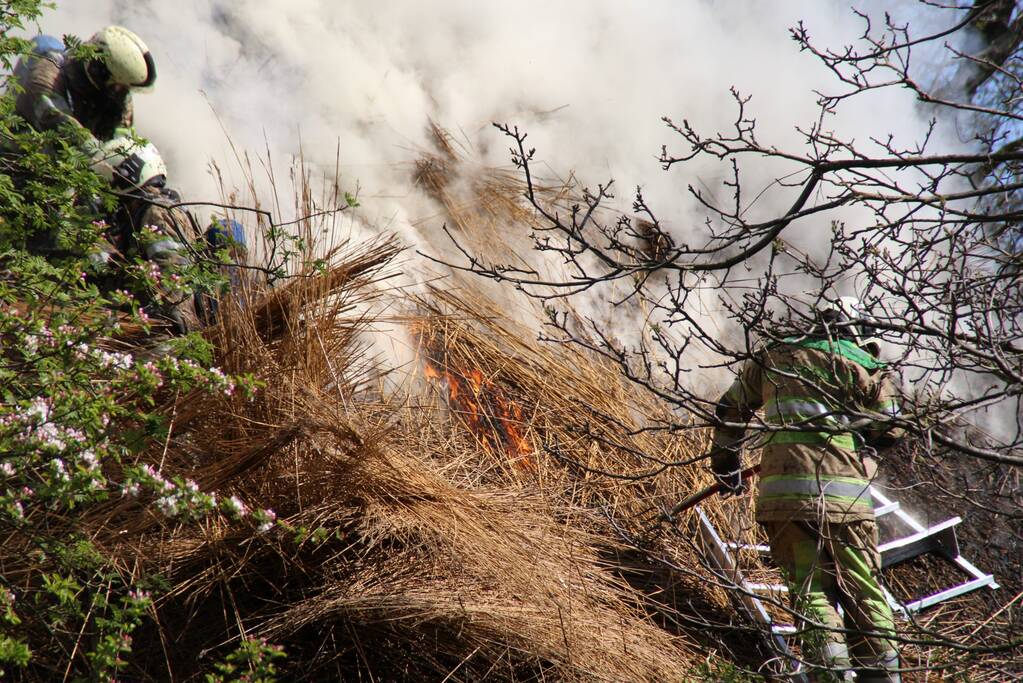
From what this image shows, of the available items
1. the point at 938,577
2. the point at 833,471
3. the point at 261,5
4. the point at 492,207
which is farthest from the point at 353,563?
the point at 261,5

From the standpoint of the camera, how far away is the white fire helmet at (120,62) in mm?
4629

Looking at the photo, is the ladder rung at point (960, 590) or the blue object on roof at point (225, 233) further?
the ladder rung at point (960, 590)

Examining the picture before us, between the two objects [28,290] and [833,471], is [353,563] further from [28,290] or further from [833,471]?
[833,471]

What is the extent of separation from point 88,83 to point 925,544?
198 inches

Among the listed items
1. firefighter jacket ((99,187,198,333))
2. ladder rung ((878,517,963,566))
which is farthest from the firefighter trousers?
firefighter jacket ((99,187,198,333))

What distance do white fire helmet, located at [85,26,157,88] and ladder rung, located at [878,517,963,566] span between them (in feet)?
15.1

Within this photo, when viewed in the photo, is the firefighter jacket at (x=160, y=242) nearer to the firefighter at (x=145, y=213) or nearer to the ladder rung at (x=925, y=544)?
the firefighter at (x=145, y=213)

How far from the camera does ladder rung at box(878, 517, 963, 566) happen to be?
15.7 feet

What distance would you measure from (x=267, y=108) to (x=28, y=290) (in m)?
4.23

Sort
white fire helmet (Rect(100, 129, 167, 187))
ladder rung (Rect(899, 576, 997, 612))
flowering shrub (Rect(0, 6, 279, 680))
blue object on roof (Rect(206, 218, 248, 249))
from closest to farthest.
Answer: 1. flowering shrub (Rect(0, 6, 279, 680))
2. blue object on roof (Rect(206, 218, 248, 249))
3. ladder rung (Rect(899, 576, 997, 612))
4. white fire helmet (Rect(100, 129, 167, 187))

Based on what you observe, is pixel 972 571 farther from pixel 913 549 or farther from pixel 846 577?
pixel 846 577

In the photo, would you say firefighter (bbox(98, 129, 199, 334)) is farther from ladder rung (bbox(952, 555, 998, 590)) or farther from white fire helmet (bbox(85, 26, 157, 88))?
ladder rung (bbox(952, 555, 998, 590))

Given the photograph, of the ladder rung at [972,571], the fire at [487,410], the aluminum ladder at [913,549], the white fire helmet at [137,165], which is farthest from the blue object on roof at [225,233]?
the ladder rung at [972,571]

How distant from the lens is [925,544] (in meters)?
4.88
